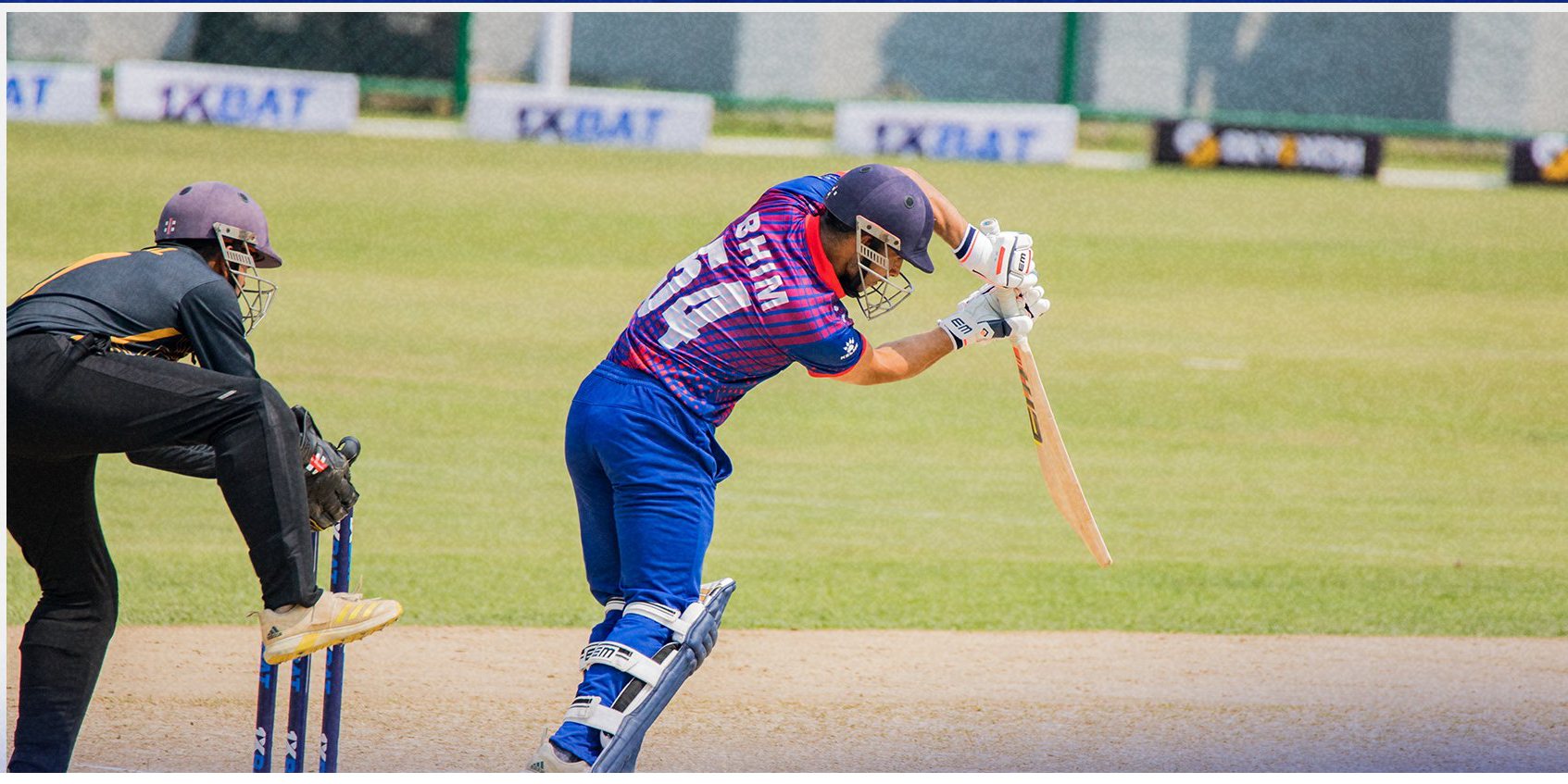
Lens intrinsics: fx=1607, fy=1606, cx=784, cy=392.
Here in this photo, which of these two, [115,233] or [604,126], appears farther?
[604,126]

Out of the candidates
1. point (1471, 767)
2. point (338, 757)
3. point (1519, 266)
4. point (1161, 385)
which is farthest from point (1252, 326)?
point (338, 757)

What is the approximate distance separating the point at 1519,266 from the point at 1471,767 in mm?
16268

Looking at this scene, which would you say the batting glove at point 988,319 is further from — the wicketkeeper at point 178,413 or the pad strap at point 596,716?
the wicketkeeper at point 178,413

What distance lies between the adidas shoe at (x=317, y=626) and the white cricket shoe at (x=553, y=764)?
0.56 metres

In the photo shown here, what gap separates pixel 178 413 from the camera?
417 cm

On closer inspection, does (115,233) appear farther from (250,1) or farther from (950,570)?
(250,1)

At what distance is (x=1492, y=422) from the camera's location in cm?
1410

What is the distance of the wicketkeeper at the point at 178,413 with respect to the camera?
4.18 metres

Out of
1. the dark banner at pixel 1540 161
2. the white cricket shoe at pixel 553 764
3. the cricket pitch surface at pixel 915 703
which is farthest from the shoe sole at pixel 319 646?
the dark banner at pixel 1540 161

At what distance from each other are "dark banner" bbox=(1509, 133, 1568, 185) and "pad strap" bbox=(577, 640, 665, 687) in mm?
22850

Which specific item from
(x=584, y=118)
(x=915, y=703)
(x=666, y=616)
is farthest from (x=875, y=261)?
(x=584, y=118)

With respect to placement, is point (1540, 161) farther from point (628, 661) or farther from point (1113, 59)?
point (628, 661)

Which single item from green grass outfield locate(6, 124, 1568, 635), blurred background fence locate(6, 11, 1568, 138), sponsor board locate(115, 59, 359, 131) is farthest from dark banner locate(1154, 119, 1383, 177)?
sponsor board locate(115, 59, 359, 131)

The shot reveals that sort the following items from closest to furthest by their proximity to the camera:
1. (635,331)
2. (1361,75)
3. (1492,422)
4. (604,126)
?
1. (635,331)
2. (1492,422)
3. (604,126)
4. (1361,75)
